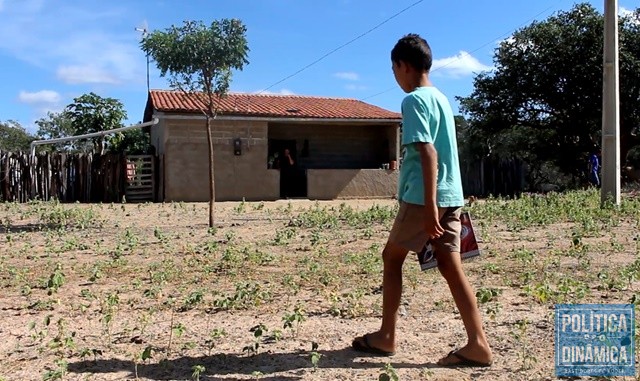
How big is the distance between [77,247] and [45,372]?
4402mm

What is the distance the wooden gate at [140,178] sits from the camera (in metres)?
17.1

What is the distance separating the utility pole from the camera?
11695mm

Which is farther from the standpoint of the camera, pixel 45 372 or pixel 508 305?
pixel 508 305

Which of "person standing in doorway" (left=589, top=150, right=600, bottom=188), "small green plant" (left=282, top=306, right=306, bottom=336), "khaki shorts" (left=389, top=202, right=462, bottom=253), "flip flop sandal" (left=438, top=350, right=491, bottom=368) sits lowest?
"flip flop sandal" (left=438, top=350, right=491, bottom=368)

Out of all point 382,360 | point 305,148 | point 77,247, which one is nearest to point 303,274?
point 382,360

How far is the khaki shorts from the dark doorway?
55.0 feet

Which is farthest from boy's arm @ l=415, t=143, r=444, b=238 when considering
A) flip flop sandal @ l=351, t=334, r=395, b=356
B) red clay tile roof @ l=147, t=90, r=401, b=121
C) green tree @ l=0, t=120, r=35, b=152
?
green tree @ l=0, t=120, r=35, b=152

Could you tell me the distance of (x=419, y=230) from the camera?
3.01 meters

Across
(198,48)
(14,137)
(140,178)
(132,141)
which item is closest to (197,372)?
(198,48)

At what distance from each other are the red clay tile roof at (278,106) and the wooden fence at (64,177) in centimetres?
220

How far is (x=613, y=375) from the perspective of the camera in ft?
9.62

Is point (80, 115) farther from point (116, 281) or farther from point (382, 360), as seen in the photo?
point (382, 360)

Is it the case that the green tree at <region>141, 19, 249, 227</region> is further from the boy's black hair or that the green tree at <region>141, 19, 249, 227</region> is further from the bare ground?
the boy's black hair

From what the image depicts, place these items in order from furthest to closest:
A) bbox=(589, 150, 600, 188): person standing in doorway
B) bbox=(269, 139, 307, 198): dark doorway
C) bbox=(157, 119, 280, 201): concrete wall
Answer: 1. bbox=(589, 150, 600, 188): person standing in doorway
2. bbox=(269, 139, 307, 198): dark doorway
3. bbox=(157, 119, 280, 201): concrete wall
